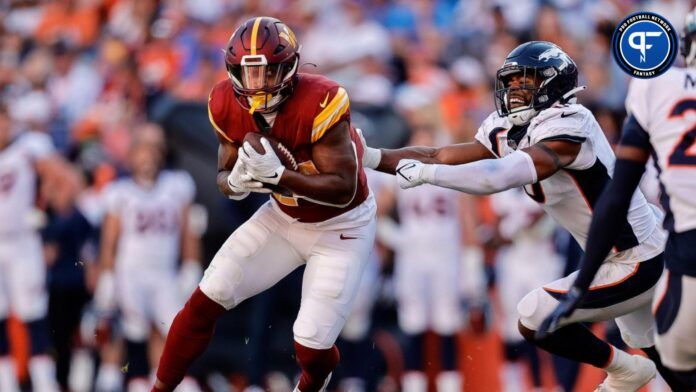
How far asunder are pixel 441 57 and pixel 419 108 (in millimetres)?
1048

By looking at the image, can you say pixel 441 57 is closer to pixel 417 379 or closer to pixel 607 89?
pixel 607 89

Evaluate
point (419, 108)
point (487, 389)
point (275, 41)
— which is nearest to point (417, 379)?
point (487, 389)

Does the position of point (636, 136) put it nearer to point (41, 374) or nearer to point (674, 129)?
point (674, 129)

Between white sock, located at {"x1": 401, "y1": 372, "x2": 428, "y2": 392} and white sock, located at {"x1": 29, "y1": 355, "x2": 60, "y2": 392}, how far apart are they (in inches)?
109

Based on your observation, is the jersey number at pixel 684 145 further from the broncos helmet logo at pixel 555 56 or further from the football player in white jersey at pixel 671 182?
the broncos helmet logo at pixel 555 56

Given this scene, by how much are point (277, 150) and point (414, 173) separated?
2.22 ft

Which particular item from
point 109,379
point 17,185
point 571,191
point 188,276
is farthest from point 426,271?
point 571,191

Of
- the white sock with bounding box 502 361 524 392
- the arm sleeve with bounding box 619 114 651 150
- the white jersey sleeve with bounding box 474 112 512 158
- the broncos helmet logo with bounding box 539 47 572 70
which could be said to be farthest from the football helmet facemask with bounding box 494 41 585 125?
the white sock with bounding box 502 361 524 392

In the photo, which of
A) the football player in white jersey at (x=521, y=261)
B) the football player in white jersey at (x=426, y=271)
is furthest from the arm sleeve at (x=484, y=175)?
the football player in white jersey at (x=426, y=271)

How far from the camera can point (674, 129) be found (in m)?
4.45

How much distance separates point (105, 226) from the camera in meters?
9.80

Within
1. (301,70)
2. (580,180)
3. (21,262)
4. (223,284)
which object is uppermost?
(580,180)

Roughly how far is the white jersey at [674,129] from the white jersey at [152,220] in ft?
18.4

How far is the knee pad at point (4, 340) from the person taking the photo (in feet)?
31.9
